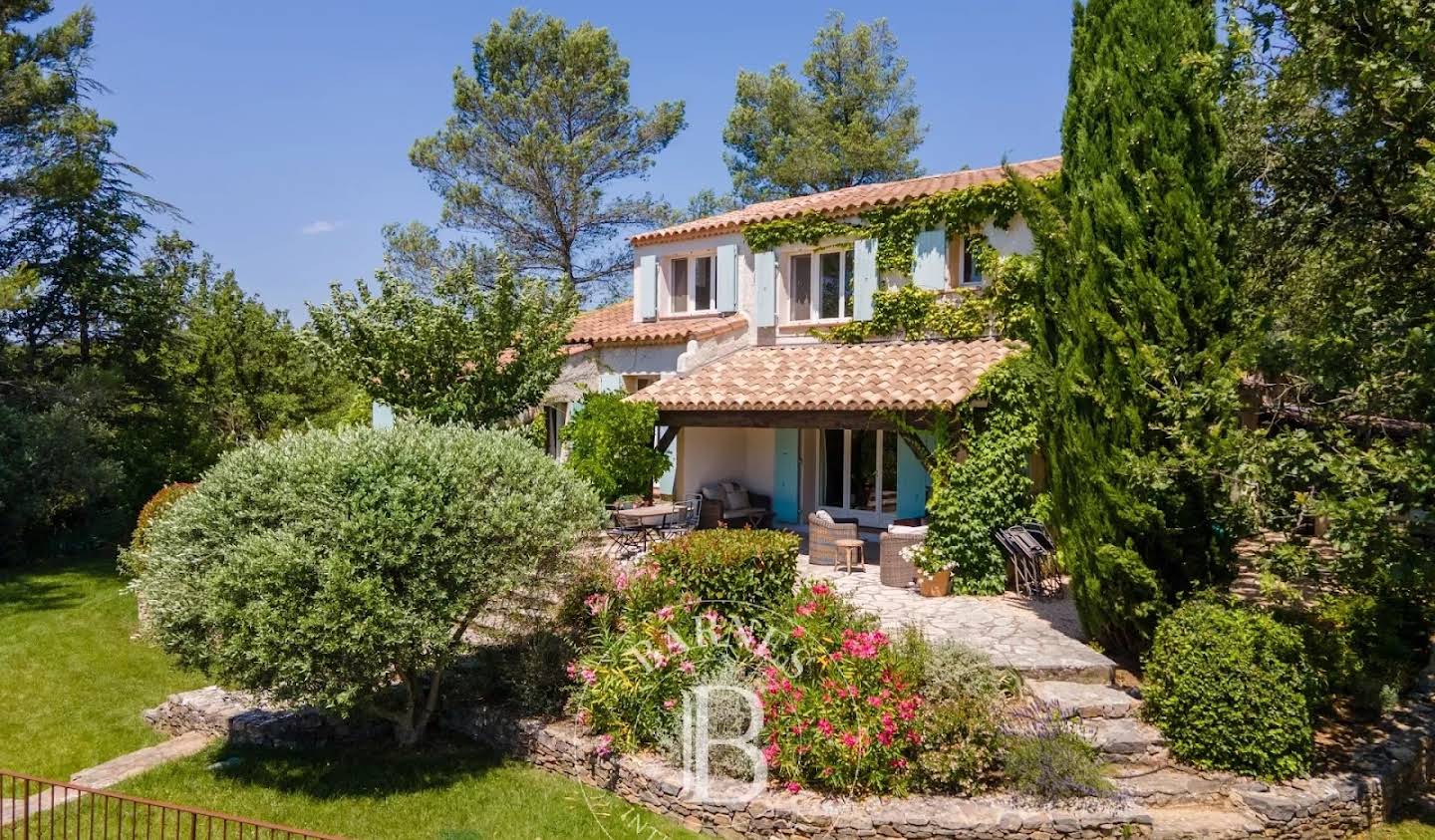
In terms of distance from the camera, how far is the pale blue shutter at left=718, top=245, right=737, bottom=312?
19422 mm

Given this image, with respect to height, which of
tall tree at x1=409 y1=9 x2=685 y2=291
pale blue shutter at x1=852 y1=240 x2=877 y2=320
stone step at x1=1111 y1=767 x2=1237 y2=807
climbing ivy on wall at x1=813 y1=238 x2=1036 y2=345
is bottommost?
stone step at x1=1111 y1=767 x2=1237 y2=807

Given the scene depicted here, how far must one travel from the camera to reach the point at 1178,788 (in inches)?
293

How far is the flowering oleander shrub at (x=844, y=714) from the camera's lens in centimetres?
739

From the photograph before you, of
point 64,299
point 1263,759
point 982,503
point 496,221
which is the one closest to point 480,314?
point 982,503

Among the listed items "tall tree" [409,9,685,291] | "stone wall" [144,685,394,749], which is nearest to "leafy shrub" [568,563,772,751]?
"stone wall" [144,685,394,749]

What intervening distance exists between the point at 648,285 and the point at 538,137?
12550 millimetres

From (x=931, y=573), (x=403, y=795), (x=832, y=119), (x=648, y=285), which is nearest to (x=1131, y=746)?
(x=931, y=573)

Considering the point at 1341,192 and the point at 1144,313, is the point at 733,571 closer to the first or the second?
the point at 1144,313

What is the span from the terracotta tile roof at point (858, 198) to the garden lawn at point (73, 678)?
1344 cm

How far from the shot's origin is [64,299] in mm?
22203

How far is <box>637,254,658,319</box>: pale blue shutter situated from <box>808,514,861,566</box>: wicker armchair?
28.2ft

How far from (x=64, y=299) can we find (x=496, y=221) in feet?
44.3

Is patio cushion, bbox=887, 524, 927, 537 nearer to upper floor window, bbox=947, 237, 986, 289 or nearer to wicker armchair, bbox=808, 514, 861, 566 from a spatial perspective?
wicker armchair, bbox=808, 514, 861, 566

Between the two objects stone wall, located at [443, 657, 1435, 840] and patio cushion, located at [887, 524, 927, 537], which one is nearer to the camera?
stone wall, located at [443, 657, 1435, 840]
